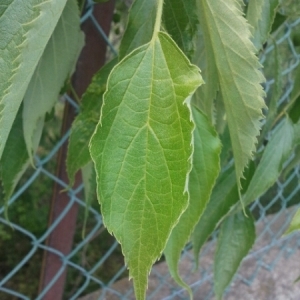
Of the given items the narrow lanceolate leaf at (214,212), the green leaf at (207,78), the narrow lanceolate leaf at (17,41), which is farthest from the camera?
the narrow lanceolate leaf at (214,212)

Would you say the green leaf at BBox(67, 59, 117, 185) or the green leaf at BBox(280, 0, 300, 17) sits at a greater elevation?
the green leaf at BBox(280, 0, 300, 17)

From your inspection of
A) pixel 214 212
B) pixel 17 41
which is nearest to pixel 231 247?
pixel 214 212

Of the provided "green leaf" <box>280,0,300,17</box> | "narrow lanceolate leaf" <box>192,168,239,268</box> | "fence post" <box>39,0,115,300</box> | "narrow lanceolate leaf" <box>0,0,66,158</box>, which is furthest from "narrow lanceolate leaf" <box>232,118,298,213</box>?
"narrow lanceolate leaf" <box>0,0,66,158</box>

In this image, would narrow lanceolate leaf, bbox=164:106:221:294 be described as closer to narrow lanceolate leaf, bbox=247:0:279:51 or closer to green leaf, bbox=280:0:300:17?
narrow lanceolate leaf, bbox=247:0:279:51

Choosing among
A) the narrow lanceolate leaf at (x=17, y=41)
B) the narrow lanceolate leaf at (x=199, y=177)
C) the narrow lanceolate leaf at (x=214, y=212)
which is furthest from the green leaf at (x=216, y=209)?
the narrow lanceolate leaf at (x=17, y=41)

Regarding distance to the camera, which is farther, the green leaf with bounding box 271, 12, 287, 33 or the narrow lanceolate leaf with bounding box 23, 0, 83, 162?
the green leaf with bounding box 271, 12, 287, 33

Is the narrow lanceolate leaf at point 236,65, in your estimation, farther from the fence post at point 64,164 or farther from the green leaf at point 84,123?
the fence post at point 64,164
